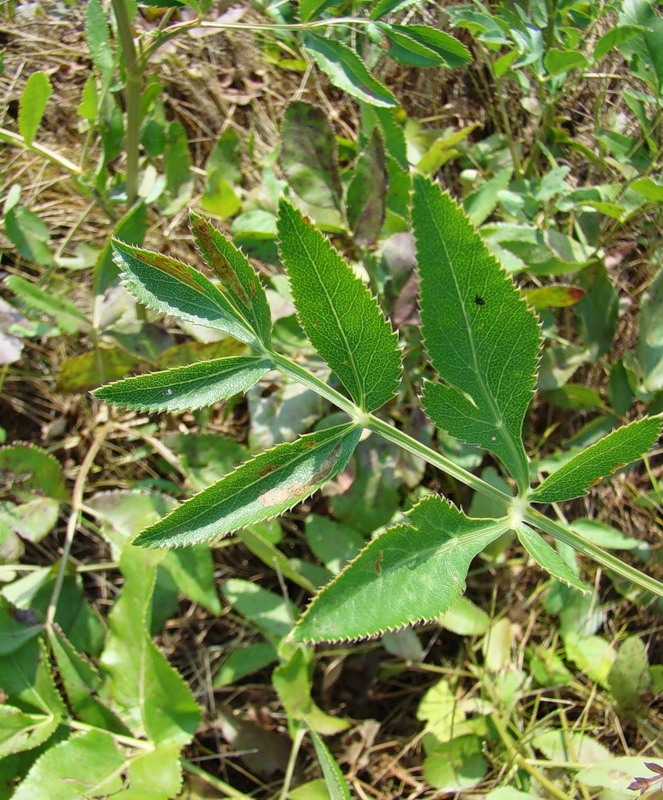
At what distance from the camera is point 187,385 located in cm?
114

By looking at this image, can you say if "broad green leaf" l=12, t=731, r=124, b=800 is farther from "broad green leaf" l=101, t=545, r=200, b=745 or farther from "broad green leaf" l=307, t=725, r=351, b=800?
"broad green leaf" l=307, t=725, r=351, b=800

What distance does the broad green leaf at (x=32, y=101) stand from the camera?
5.44 feet

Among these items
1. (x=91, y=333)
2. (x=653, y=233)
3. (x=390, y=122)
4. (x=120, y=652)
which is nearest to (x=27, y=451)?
(x=91, y=333)

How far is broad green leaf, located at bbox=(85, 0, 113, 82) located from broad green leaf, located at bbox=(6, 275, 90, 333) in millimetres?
547

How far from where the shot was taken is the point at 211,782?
1.84 m

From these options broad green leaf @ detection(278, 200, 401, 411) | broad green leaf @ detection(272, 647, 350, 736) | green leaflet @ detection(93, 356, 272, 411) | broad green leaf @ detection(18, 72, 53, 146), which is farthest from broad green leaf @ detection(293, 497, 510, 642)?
broad green leaf @ detection(18, 72, 53, 146)

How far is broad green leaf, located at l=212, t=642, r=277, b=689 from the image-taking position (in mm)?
1940

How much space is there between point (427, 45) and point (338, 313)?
2.40ft

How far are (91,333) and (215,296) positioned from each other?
0.87 meters

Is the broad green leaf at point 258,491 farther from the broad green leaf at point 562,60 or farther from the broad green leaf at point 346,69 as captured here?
the broad green leaf at point 562,60

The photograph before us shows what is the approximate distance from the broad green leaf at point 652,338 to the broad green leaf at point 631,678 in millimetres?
662

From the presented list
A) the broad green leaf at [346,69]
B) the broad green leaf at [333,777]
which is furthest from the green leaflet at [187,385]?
the broad green leaf at [333,777]

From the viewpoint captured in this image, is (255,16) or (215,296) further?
(255,16)

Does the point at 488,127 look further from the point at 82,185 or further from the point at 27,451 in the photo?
the point at 27,451
